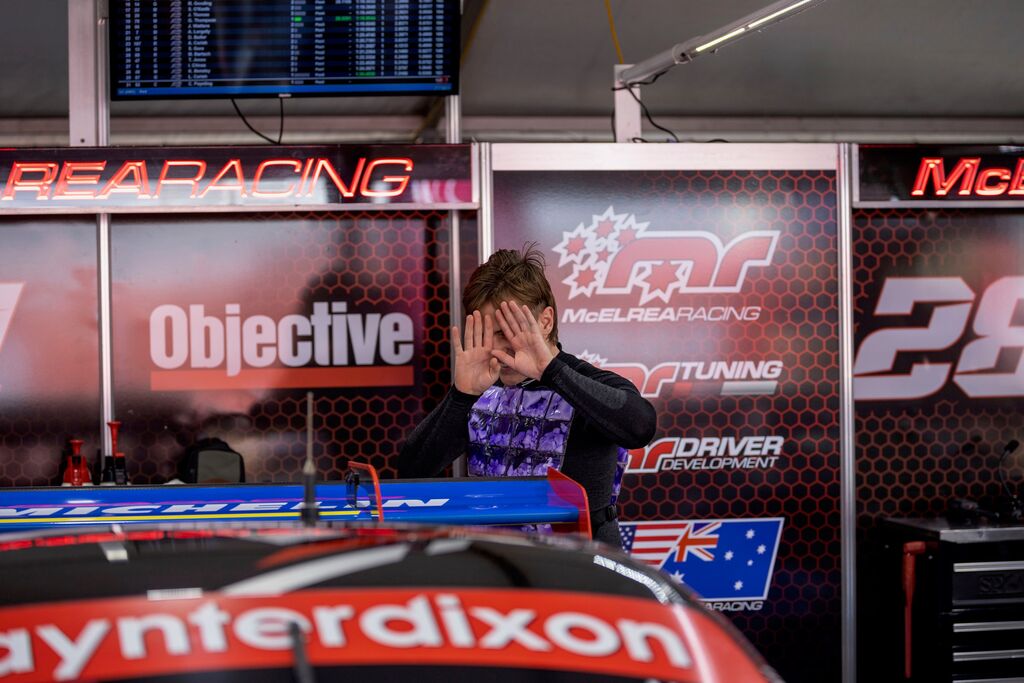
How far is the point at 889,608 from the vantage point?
3998 millimetres

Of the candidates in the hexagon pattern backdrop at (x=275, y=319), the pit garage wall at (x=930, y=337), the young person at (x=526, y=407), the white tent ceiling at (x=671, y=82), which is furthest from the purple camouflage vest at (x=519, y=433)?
the white tent ceiling at (x=671, y=82)

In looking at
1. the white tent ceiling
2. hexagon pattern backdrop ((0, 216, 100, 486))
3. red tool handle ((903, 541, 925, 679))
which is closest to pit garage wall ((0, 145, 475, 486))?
hexagon pattern backdrop ((0, 216, 100, 486))

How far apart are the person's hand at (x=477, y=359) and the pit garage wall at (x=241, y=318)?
161cm

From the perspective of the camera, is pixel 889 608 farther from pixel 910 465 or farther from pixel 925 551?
pixel 910 465

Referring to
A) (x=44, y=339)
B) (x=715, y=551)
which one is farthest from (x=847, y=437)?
(x=44, y=339)

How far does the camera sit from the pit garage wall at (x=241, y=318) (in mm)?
3916

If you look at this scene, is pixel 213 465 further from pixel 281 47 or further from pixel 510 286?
pixel 510 286

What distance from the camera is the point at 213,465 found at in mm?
3785

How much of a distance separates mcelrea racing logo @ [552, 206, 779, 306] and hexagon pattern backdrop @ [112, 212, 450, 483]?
21.8 inches

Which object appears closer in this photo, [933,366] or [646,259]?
[646,259]

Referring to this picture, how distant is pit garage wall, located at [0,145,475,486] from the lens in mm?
3916

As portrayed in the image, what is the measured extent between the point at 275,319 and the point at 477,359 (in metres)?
1.84

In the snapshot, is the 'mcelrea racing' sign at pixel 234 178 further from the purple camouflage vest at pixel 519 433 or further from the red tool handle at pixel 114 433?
the purple camouflage vest at pixel 519 433

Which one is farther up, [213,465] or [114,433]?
[114,433]
